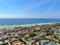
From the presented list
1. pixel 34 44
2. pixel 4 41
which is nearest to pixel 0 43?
pixel 4 41

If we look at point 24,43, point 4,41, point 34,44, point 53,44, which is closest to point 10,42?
point 4,41

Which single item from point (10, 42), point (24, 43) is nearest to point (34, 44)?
point (24, 43)

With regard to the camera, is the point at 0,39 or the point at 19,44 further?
the point at 0,39

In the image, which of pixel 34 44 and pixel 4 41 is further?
pixel 4 41

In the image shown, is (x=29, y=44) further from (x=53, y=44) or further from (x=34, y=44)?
(x=53, y=44)

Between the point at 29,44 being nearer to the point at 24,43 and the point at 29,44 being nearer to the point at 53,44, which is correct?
the point at 24,43

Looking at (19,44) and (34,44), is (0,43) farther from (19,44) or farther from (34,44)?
(34,44)

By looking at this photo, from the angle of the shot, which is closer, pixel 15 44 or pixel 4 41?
pixel 15 44
